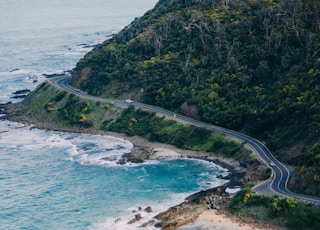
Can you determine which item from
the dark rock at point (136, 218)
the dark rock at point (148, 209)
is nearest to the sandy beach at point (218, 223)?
the dark rock at point (136, 218)

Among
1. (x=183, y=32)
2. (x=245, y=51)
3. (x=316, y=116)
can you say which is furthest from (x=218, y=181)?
(x=183, y=32)

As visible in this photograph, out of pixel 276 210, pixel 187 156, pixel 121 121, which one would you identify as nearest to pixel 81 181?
pixel 187 156

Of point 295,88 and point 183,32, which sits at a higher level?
point 183,32

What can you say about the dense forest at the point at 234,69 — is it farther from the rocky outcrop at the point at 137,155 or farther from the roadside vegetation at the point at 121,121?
the rocky outcrop at the point at 137,155

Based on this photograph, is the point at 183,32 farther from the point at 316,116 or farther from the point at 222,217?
the point at 222,217

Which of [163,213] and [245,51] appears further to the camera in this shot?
[245,51]

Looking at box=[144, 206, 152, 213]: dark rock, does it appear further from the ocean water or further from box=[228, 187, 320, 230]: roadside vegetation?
box=[228, 187, 320, 230]: roadside vegetation
